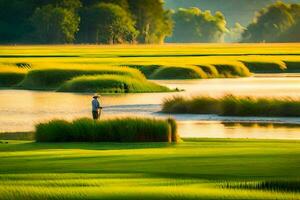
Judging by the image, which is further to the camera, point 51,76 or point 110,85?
point 51,76

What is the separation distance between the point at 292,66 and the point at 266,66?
11.0 ft

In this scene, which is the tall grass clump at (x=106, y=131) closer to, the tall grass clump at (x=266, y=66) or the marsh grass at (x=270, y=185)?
the marsh grass at (x=270, y=185)

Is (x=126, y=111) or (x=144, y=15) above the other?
(x=144, y=15)

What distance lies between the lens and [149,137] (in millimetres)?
28344

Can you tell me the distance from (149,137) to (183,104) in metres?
19.4

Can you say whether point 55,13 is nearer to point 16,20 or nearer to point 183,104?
point 16,20

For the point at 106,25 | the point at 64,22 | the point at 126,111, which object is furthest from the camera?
the point at 106,25

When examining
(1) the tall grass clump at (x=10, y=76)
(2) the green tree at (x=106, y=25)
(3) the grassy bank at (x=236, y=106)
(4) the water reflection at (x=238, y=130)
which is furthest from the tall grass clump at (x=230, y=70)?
(2) the green tree at (x=106, y=25)

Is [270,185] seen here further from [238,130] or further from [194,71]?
[194,71]

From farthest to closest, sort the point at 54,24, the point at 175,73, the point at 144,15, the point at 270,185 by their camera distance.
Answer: the point at 144,15 < the point at 54,24 < the point at 175,73 < the point at 270,185

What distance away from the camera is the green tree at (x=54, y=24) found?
552ft

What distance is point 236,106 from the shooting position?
150ft

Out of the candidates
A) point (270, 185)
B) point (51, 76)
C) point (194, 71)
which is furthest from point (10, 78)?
point (270, 185)

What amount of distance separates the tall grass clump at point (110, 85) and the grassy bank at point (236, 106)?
664 inches
